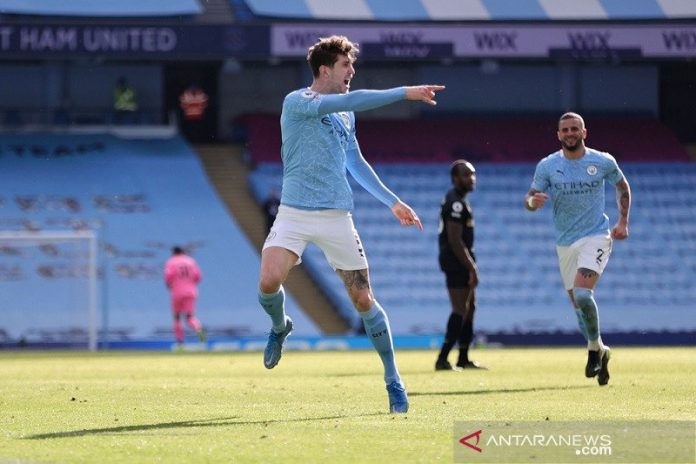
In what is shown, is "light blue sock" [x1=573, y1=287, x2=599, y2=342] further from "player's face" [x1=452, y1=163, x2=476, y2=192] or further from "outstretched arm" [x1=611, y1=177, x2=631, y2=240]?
"player's face" [x1=452, y1=163, x2=476, y2=192]

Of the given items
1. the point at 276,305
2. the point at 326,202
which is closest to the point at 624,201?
the point at 276,305

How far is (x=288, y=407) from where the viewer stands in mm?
9930

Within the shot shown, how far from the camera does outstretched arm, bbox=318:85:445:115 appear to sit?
836cm

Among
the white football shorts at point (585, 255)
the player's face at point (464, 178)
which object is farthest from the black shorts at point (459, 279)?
the white football shorts at point (585, 255)

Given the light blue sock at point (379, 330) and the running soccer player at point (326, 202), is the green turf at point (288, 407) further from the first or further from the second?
the running soccer player at point (326, 202)

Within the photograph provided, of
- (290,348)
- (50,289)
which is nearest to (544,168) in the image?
(290,348)

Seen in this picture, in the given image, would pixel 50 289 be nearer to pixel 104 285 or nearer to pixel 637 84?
pixel 104 285

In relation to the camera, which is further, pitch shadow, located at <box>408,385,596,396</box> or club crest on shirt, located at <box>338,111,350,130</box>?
pitch shadow, located at <box>408,385,596,396</box>

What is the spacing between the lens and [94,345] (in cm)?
2592

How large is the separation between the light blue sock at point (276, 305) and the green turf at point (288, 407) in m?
0.57

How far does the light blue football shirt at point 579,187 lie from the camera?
41.4 feet

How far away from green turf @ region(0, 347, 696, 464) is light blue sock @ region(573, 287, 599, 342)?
17.3 inches

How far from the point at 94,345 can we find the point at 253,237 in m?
6.90

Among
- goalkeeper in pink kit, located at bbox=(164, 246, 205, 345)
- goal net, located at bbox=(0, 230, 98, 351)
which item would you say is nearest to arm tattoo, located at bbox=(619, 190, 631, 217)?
goalkeeper in pink kit, located at bbox=(164, 246, 205, 345)
